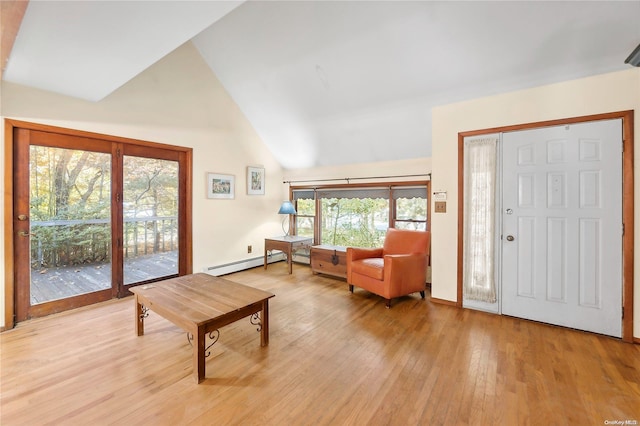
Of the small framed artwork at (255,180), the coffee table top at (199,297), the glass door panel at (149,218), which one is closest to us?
the coffee table top at (199,297)

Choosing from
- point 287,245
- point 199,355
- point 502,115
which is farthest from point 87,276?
point 502,115

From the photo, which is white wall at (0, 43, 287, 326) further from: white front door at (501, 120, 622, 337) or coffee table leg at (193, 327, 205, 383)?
white front door at (501, 120, 622, 337)

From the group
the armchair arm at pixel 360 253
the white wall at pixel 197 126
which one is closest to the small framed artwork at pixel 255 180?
the white wall at pixel 197 126

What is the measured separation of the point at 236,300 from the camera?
2.16 m

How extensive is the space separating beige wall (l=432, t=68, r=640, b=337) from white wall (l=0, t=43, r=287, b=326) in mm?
3109

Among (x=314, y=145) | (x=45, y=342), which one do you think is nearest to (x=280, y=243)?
(x=314, y=145)

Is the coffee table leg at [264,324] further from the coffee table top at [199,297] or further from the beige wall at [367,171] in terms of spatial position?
the beige wall at [367,171]

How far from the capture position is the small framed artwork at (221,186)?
420 centimetres

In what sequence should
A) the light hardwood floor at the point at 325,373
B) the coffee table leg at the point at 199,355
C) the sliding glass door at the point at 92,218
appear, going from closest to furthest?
the light hardwood floor at the point at 325,373, the coffee table leg at the point at 199,355, the sliding glass door at the point at 92,218

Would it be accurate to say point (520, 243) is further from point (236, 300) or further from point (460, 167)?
Answer: point (236, 300)

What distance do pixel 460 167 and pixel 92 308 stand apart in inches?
176

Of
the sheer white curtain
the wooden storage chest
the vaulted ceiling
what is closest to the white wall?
the vaulted ceiling

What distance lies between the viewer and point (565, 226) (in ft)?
8.49

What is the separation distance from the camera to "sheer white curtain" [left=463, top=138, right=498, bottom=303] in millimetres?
2928
